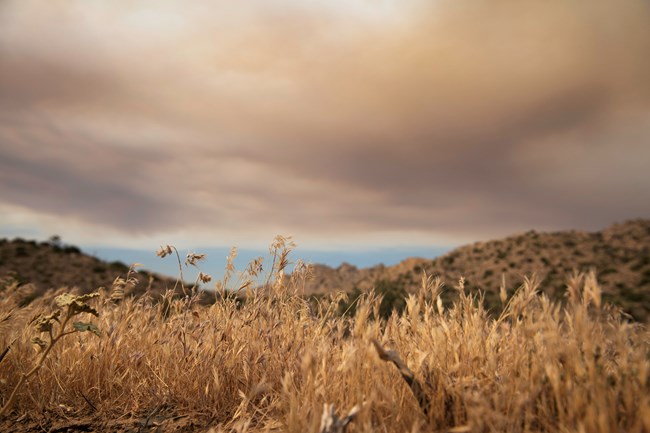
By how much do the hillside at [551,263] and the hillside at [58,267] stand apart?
1397 cm

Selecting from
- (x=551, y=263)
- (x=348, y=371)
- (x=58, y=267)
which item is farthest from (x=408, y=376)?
(x=551, y=263)

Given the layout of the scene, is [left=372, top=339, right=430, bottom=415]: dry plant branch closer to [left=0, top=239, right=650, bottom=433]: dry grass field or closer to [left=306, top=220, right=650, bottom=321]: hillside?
[left=0, top=239, right=650, bottom=433]: dry grass field

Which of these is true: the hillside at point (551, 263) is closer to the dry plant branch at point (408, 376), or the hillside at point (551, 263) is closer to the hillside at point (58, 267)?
the hillside at point (58, 267)

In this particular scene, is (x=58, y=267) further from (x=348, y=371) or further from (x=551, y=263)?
(x=551, y=263)

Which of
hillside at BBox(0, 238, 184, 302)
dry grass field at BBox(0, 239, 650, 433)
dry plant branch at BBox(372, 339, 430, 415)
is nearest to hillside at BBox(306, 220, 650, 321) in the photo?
hillside at BBox(0, 238, 184, 302)

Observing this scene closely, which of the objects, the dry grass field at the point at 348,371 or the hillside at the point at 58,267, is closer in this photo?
the dry grass field at the point at 348,371

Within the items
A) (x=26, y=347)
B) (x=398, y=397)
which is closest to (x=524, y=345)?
(x=398, y=397)

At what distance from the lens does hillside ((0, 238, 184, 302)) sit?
28.1 metres

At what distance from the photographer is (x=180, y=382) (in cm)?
403

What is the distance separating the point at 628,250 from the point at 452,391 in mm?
40436

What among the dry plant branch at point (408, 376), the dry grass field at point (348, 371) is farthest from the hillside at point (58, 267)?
the dry plant branch at point (408, 376)

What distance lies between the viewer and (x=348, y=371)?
3.20 metres

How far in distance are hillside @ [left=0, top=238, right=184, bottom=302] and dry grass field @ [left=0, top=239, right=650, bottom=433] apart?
23.5 metres

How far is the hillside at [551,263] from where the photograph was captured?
2942 cm
